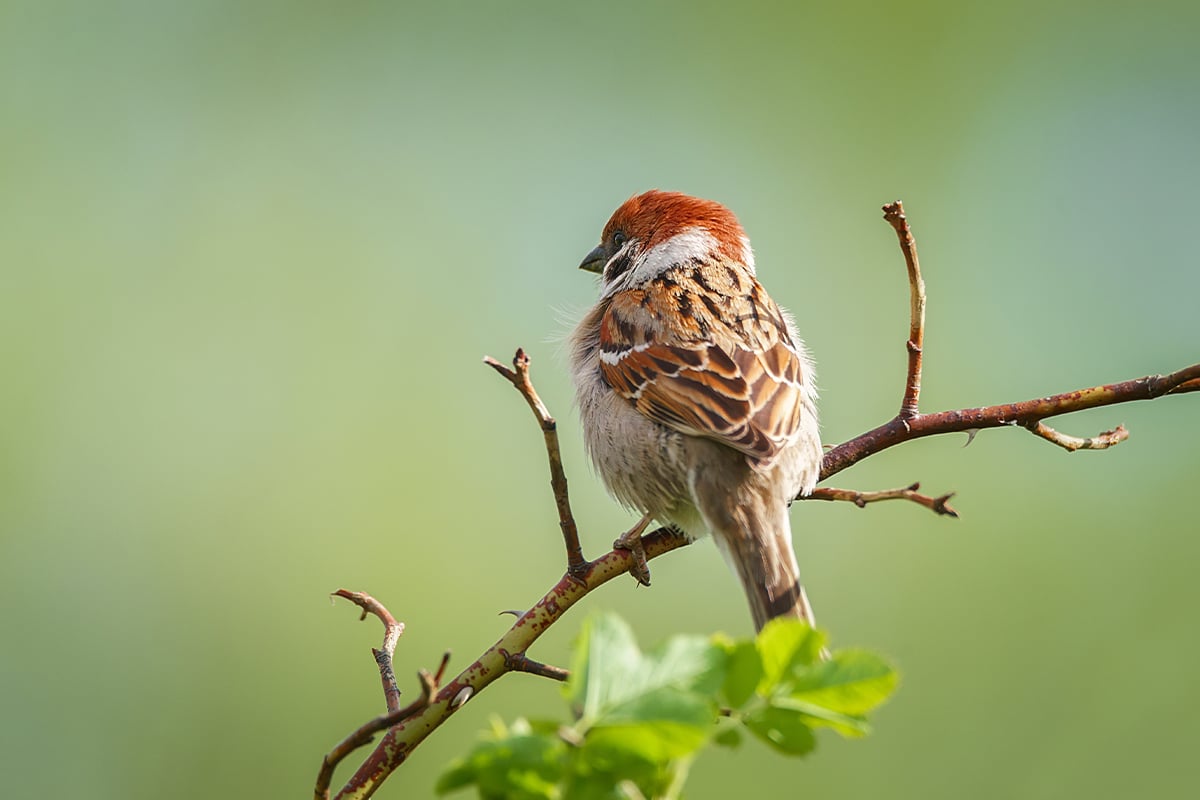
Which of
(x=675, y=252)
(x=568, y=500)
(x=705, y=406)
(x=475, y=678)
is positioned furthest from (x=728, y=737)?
(x=675, y=252)

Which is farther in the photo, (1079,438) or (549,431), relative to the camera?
(1079,438)

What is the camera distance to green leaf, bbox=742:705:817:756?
1203 millimetres

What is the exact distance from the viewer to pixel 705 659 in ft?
3.71

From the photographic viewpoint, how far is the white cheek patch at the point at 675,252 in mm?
4801

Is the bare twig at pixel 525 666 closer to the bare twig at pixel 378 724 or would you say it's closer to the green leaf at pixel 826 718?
the bare twig at pixel 378 724

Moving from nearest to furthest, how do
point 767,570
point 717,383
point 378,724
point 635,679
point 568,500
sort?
point 635,679 < point 378,724 < point 568,500 < point 767,570 < point 717,383

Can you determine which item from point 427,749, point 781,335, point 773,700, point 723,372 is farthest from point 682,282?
point 427,749

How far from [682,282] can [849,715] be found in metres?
3.42

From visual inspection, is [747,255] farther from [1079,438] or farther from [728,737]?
[728,737]

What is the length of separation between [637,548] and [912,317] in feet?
3.26

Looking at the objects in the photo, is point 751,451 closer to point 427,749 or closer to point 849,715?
point 849,715

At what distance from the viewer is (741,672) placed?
117 cm

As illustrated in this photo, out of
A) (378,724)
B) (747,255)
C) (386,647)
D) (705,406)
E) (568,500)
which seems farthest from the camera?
(747,255)

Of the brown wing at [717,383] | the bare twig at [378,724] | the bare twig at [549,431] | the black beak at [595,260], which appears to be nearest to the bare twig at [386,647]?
the bare twig at [378,724]
